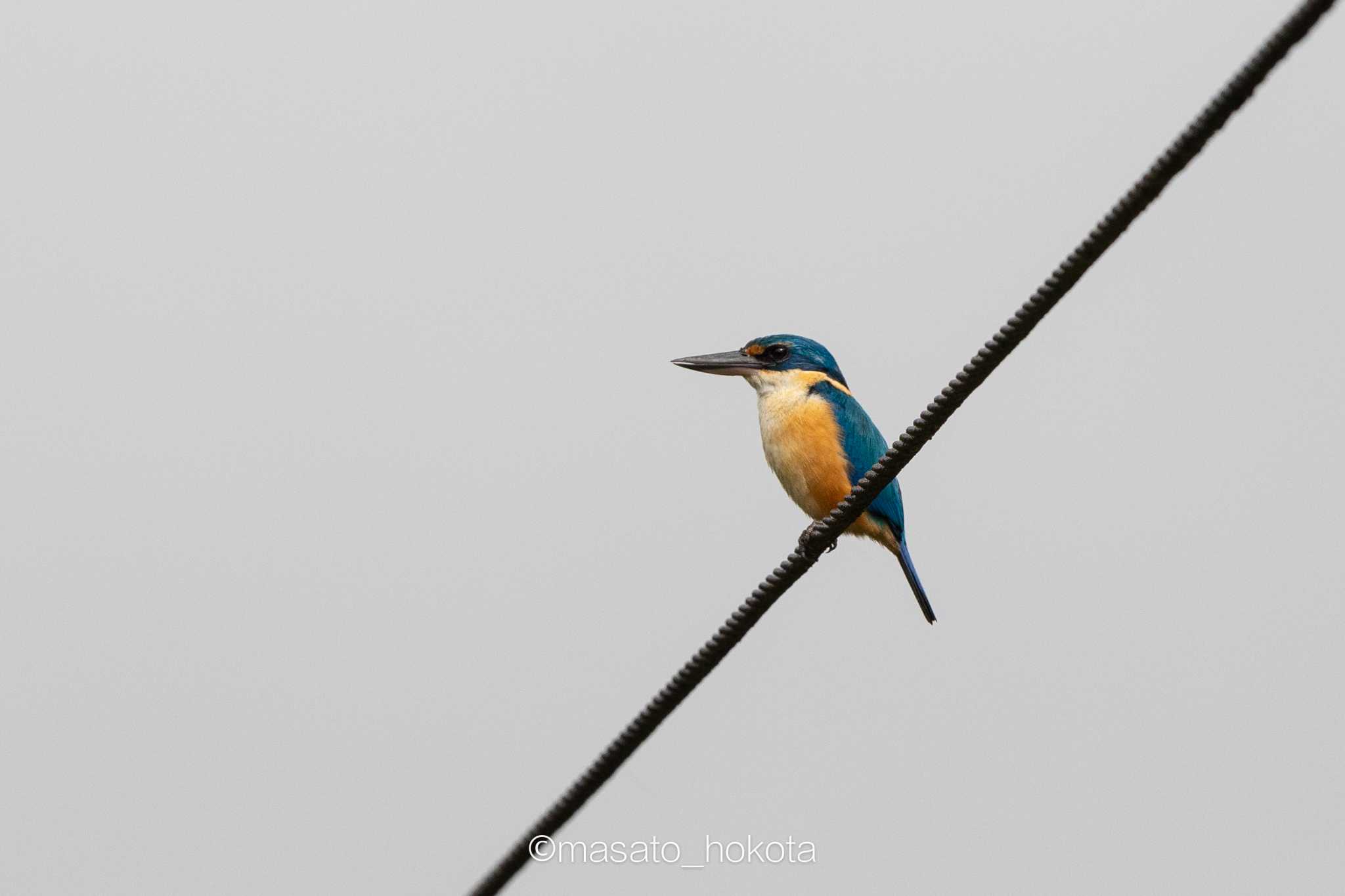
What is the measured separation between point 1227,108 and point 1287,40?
173mm

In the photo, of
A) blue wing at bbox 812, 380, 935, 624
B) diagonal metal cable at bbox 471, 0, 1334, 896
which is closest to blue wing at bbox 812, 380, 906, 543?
blue wing at bbox 812, 380, 935, 624

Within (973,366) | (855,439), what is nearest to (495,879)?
(973,366)

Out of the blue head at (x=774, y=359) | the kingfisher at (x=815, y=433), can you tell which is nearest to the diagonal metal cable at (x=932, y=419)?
the kingfisher at (x=815, y=433)

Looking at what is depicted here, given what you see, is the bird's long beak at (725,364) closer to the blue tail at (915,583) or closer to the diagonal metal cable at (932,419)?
the blue tail at (915,583)

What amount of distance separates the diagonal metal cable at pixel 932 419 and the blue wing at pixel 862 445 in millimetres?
1523

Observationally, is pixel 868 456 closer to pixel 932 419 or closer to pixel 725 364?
pixel 725 364

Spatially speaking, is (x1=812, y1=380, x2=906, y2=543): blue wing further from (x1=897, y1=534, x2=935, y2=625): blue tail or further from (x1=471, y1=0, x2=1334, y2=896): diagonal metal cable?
(x1=471, y1=0, x2=1334, y2=896): diagonal metal cable

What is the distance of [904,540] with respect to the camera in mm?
6633

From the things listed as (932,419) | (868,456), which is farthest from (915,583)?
(932,419)

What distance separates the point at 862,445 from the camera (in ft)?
21.0

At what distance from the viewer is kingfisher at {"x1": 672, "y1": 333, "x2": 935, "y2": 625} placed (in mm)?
6281

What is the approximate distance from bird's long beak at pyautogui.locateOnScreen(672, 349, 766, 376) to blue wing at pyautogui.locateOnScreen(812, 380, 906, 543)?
0.37 m

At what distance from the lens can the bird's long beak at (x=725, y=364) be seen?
6883mm

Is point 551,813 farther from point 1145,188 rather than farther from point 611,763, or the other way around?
point 1145,188
